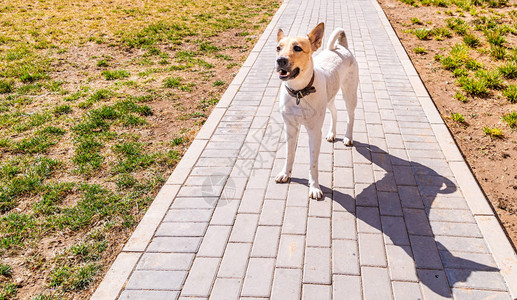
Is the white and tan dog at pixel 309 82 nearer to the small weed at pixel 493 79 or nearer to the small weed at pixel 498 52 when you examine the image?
the small weed at pixel 493 79

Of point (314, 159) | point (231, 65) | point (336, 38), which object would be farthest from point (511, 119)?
point (231, 65)

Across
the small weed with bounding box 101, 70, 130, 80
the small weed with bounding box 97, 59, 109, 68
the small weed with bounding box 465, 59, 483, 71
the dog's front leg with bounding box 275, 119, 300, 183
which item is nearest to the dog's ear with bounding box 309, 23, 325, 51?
the dog's front leg with bounding box 275, 119, 300, 183

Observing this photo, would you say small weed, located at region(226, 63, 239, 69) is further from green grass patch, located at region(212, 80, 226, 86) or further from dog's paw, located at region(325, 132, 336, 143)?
dog's paw, located at region(325, 132, 336, 143)

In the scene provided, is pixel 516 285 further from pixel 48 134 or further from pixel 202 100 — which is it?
pixel 48 134

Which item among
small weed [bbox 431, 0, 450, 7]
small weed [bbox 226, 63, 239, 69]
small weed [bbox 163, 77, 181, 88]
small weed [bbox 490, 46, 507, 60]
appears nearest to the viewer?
small weed [bbox 163, 77, 181, 88]

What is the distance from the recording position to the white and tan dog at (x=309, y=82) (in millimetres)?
3670

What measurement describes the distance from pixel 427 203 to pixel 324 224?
1.31 meters

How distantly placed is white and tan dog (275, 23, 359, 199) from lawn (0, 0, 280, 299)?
6.35 ft

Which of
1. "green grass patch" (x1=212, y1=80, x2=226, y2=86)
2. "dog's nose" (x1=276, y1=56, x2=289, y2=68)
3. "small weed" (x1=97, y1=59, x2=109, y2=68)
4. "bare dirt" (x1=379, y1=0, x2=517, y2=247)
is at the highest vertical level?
"dog's nose" (x1=276, y1=56, x2=289, y2=68)

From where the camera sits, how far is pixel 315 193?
4207 millimetres

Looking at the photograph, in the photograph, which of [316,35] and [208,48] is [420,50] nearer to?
[208,48]

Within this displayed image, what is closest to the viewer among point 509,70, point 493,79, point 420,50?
point 493,79

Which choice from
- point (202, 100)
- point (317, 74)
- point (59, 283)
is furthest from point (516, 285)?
point (202, 100)

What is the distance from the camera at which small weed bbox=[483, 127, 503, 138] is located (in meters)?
5.47
